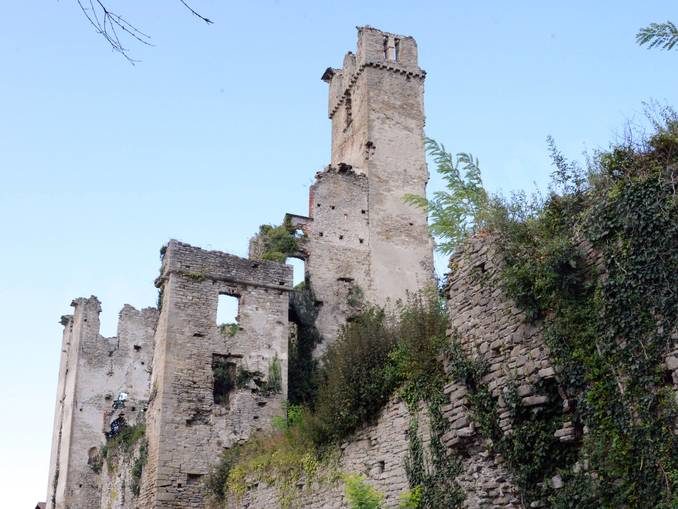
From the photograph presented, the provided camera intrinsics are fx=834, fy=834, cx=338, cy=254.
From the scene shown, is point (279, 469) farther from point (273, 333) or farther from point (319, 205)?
point (319, 205)

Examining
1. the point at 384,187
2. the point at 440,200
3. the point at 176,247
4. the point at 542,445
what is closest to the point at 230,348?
the point at 176,247

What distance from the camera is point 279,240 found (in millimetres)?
25844

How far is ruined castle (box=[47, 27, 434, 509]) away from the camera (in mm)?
20234

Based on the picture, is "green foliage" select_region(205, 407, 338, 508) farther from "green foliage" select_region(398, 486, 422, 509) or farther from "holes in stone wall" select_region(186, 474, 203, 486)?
"green foliage" select_region(398, 486, 422, 509)

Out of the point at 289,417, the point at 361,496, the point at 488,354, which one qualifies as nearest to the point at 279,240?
the point at 289,417

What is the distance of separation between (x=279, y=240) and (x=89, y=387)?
1177 cm

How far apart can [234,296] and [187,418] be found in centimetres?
368

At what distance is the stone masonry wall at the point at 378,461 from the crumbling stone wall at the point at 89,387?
17859 millimetres

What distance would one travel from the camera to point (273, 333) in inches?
880

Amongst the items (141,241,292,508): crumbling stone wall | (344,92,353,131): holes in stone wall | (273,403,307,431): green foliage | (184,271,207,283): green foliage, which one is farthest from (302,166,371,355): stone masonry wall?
(184,271,207,283): green foliage

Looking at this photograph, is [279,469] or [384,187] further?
[384,187]

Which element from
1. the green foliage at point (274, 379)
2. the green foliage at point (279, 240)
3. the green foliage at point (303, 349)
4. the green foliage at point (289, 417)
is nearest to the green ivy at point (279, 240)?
the green foliage at point (279, 240)

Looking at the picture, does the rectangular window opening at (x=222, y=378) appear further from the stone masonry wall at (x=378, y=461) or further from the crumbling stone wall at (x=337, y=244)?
the stone masonry wall at (x=378, y=461)

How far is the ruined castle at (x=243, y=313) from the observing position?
20.2 meters
